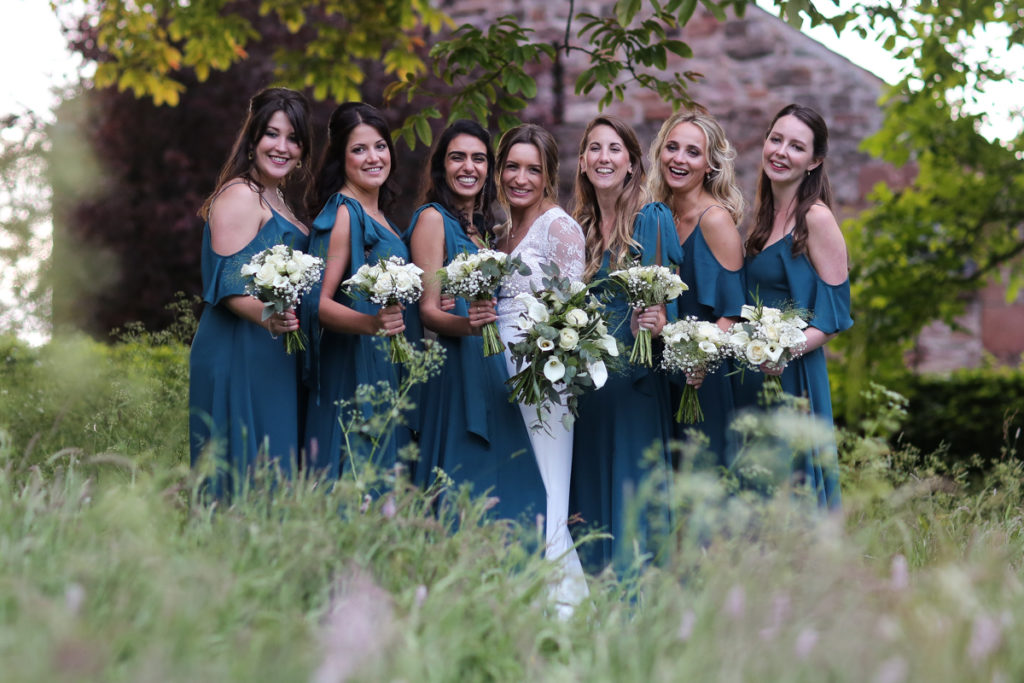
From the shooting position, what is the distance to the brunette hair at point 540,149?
16.5 feet

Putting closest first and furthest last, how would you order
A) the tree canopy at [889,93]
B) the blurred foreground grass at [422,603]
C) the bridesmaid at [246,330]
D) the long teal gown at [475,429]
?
the blurred foreground grass at [422,603]
the bridesmaid at [246,330]
the long teal gown at [475,429]
the tree canopy at [889,93]

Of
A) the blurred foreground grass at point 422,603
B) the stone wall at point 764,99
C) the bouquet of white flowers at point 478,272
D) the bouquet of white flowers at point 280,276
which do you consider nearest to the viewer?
the blurred foreground grass at point 422,603

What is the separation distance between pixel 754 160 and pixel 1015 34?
7114mm

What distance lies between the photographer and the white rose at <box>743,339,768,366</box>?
4.25 m

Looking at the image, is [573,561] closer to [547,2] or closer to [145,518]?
[145,518]

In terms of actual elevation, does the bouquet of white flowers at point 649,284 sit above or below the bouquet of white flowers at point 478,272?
below

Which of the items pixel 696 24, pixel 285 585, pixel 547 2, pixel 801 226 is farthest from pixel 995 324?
pixel 285 585

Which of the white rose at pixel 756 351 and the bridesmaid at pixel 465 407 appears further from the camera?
the bridesmaid at pixel 465 407

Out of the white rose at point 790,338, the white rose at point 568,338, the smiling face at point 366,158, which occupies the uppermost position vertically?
the smiling face at point 366,158

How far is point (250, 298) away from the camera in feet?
14.7

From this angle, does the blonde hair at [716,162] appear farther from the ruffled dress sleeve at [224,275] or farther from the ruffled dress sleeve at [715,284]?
the ruffled dress sleeve at [224,275]

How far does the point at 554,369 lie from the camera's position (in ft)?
14.4

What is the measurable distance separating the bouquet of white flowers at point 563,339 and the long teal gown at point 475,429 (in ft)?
0.98

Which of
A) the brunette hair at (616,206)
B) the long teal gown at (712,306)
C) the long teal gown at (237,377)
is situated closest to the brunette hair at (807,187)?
the long teal gown at (712,306)
